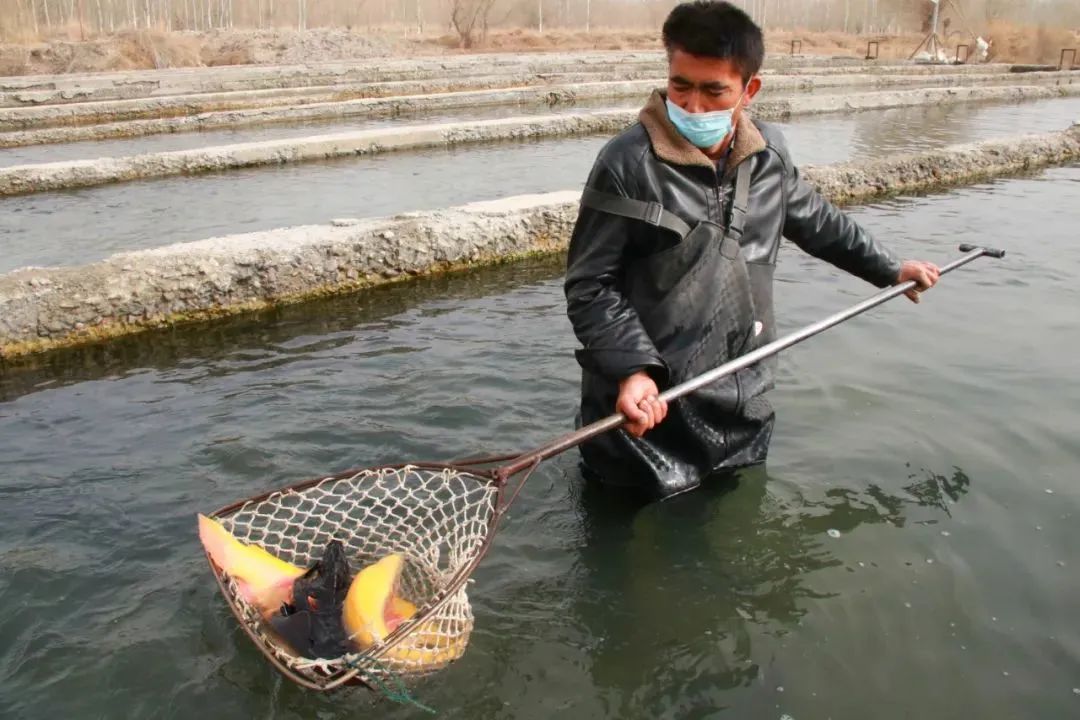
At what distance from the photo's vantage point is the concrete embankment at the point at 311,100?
15.0 metres

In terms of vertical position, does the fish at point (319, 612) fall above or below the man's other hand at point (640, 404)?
below

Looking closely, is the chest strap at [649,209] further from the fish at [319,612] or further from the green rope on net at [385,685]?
the green rope on net at [385,685]

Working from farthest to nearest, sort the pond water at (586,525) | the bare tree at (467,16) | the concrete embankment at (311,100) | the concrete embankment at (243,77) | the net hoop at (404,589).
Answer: the bare tree at (467,16)
the concrete embankment at (243,77)
the concrete embankment at (311,100)
the pond water at (586,525)
the net hoop at (404,589)

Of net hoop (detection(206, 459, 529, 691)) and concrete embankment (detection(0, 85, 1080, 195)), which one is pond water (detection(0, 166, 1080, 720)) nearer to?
net hoop (detection(206, 459, 529, 691))

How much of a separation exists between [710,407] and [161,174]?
30.7 feet

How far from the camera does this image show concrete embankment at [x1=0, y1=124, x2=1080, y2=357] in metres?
5.10

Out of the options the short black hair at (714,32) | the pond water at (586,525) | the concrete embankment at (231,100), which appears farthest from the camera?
the concrete embankment at (231,100)

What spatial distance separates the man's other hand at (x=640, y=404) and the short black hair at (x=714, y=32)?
94 cm

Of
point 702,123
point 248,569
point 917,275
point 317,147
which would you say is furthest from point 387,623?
point 317,147

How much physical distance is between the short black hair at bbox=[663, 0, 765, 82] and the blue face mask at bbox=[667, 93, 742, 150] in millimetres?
134

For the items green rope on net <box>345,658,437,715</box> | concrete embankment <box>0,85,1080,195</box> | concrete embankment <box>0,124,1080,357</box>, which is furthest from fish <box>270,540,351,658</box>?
concrete embankment <box>0,85,1080,195</box>

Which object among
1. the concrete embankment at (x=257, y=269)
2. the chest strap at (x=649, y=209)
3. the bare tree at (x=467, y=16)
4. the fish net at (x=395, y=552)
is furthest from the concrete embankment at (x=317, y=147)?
the bare tree at (x=467, y=16)

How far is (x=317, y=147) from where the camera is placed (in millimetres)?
11625

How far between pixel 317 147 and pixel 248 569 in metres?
9.77
